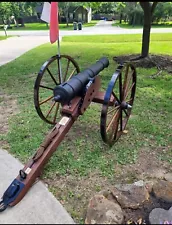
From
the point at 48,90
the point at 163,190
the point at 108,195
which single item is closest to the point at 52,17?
the point at 48,90

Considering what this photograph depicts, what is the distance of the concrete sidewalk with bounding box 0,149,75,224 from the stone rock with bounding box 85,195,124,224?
0.63 ft

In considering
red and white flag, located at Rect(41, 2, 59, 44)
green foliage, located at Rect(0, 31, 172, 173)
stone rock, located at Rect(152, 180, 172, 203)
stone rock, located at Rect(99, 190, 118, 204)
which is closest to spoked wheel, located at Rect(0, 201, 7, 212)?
green foliage, located at Rect(0, 31, 172, 173)

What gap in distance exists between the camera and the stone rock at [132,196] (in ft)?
7.13

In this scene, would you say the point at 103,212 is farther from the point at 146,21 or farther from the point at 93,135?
the point at 146,21

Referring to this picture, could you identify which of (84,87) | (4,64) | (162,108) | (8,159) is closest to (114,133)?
(84,87)

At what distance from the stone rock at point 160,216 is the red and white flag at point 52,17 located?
2721 millimetres

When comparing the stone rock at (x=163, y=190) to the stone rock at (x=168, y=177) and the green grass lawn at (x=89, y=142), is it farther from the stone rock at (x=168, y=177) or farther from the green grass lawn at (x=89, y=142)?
the green grass lawn at (x=89, y=142)

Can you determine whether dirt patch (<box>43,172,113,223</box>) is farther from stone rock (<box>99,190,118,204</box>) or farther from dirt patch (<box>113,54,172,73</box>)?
dirt patch (<box>113,54,172,73</box>)

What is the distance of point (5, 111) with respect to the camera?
4.65m

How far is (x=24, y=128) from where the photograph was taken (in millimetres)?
3898

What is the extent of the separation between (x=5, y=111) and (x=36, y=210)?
9.41ft

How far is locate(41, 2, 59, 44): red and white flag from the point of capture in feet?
11.2

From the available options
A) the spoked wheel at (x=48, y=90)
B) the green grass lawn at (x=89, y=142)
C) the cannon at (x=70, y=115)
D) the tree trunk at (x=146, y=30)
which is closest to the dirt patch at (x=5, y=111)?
the green grass lawn at (x=89, y=142)

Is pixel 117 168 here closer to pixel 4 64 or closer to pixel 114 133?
pixel 114 133
